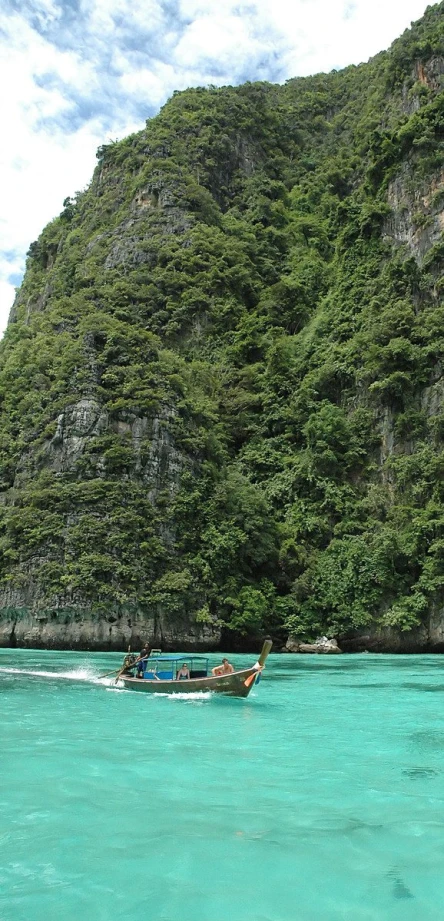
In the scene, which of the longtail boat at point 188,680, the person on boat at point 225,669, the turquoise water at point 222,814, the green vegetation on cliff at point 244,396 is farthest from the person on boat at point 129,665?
the green vegetation on cliff at point 244,396

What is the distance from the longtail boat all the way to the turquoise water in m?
1.12

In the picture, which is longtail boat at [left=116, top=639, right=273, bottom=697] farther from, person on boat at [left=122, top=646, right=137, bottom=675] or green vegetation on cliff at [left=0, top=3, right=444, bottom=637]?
green vegetation on cliff at [left=0, top=3, right=444, bottom=637]

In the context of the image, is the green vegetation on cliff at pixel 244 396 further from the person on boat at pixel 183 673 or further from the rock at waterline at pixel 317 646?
the person on boat at pixel 183 673

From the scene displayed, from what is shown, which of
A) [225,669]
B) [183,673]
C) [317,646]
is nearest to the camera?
[225,669]

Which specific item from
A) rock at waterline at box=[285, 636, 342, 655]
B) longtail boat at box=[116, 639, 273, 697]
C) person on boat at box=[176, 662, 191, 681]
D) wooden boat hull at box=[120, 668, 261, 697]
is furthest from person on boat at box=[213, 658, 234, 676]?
rock at waterline at box=[285, 636, 342, 655]

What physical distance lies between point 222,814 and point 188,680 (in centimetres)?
897

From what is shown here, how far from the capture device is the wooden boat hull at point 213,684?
1517 centimetres

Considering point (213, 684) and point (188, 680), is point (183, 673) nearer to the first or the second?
point (188, 680)

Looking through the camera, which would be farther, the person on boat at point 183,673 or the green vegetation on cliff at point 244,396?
the green vegetation on cliff at point 244,396

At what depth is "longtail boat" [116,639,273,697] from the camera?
1520 centimetres

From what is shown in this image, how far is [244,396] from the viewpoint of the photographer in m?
44.8

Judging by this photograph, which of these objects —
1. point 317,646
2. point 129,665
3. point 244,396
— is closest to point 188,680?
point 129,665

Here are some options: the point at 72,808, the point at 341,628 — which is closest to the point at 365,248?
the point at 341,628

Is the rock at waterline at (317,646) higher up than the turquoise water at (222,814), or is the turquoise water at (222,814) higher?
the rock at waterline at (317,646)
